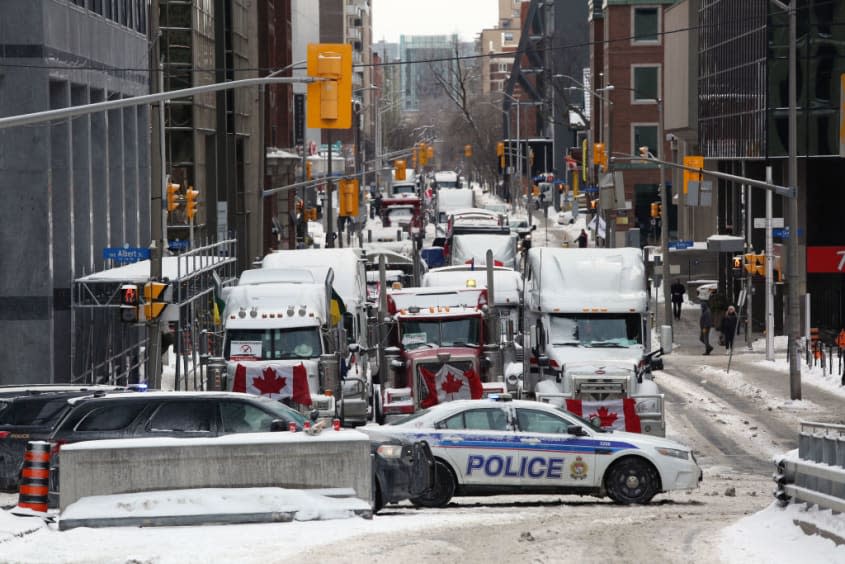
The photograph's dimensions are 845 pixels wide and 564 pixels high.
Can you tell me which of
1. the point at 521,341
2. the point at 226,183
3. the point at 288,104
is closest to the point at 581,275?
the point at 521,341

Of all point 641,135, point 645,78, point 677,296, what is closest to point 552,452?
point 677,296

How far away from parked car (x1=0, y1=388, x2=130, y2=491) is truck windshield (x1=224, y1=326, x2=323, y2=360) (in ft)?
17.3

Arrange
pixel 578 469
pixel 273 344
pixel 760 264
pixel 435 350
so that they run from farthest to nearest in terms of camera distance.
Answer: pixel 760 264, pixel 435 350, pixel 273 344, pixel 578 469

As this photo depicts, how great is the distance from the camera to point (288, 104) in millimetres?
95688

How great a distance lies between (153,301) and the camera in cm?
2758

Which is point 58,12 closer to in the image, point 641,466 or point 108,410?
point 108,410

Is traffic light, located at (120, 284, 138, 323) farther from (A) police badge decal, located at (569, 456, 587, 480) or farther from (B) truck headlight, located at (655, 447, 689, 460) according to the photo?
(B) truck headlight, located at (655, 447, 689, 460)

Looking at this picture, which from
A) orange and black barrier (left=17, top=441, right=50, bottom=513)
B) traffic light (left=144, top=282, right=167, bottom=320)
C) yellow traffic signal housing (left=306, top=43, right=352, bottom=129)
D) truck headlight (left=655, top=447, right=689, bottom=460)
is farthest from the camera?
traffic light (left=144, top=282, right=167, bottom=320)

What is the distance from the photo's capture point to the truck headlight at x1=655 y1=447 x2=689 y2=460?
2070 centimetres

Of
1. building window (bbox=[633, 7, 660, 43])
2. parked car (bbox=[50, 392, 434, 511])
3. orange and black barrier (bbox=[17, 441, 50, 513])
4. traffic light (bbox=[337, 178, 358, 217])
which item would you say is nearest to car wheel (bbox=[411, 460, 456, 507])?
parked car (bbox=[50, 392, 434, 511])

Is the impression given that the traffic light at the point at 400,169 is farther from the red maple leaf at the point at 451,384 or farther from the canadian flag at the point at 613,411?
the canadian flag at the point at 613,411

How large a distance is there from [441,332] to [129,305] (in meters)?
5.97

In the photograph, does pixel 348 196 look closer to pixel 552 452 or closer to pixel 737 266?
pixel 737 266

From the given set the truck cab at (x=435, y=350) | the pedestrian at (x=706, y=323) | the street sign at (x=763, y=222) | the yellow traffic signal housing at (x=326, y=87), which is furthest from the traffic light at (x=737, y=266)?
the yellow traffic signal housing at (x=326, y=87)
